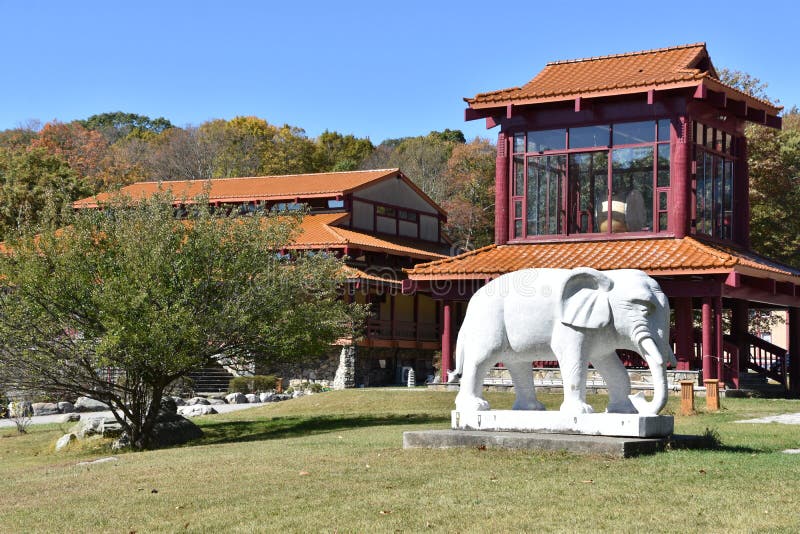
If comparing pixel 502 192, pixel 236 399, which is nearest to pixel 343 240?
pixel 236 399

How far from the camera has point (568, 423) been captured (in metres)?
12.7

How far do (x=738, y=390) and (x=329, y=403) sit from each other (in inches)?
391

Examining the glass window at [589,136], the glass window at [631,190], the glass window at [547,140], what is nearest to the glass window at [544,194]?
the glass window at [547,140]

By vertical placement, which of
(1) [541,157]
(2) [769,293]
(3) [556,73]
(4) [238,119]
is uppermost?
(4) [238,119]

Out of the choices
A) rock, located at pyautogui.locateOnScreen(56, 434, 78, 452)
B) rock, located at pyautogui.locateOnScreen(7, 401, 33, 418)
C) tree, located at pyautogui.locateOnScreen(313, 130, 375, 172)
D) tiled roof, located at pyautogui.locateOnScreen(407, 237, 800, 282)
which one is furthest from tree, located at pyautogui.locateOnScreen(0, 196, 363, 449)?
tree, located at pyautogui.locateOnScreen(313, 130, 375, 172)

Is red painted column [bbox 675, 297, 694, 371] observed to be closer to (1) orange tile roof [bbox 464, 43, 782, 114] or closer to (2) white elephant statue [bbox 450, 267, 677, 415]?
(1) orange tile roof [bbox 464, 43, 782, 114]

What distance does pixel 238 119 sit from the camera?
3044 inches

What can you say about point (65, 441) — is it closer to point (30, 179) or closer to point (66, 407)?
point (66, 407)

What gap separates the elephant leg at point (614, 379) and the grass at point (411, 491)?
1.02 m

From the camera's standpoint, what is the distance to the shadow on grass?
20797 mm

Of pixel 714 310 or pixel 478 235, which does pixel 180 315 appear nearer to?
pixel 714 310

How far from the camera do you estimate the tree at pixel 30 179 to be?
159 feet

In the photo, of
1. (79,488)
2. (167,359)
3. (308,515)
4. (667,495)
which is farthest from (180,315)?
(667,495)

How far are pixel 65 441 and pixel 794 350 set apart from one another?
20.0 meters
